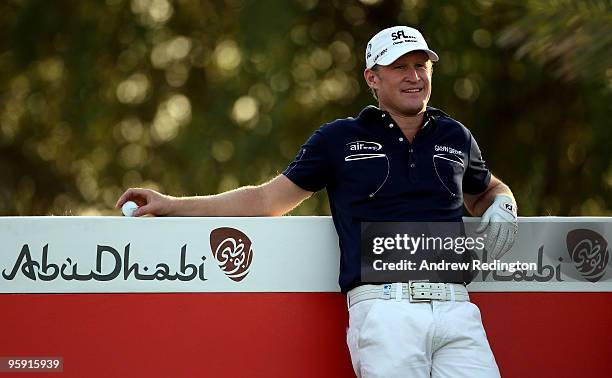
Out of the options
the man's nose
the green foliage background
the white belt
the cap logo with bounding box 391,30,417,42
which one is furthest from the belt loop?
the green foliage background

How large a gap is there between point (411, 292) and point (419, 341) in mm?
166

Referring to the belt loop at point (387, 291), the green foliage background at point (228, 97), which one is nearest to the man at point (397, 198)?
the belt loop at point (387, 291)

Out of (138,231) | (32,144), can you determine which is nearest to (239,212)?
(138,231)

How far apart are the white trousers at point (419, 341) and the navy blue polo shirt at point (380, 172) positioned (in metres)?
0.16

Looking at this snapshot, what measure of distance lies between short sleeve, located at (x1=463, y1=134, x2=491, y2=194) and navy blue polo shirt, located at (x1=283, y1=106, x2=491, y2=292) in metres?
0.02

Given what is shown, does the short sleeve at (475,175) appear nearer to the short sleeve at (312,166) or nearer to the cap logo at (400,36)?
the cap logo at (400,36)

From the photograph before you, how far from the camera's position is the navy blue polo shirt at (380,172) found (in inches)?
161

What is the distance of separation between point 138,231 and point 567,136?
24.0ft

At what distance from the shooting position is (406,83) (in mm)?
4316

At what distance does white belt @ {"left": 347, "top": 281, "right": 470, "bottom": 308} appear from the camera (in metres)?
3.97

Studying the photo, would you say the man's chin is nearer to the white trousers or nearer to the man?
the man

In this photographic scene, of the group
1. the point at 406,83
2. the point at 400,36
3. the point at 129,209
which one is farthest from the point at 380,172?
the point at 129,209

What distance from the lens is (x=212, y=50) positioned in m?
11.8

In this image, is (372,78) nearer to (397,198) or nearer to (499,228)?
(397,198)
